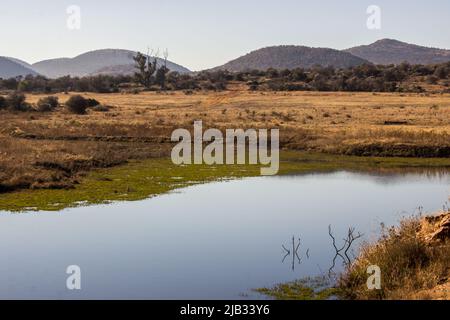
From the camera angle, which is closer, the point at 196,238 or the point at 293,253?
the point at 293,253

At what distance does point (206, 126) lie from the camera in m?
52.5

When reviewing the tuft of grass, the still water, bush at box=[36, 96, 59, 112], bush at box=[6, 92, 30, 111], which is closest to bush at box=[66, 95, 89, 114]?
bush at box=[36, 96, 59, 112]

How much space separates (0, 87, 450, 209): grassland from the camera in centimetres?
3074

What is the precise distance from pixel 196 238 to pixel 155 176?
12.7m

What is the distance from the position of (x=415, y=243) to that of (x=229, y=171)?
19.8 m

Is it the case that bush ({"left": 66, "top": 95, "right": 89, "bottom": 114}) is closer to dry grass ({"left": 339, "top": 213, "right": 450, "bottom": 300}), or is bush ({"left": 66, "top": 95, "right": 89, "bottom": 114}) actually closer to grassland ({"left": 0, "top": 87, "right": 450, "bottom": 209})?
grassland ({"left": 0, "top": 87, "right": 450, "bottom": 209})

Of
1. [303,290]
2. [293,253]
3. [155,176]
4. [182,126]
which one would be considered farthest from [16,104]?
[303,290]

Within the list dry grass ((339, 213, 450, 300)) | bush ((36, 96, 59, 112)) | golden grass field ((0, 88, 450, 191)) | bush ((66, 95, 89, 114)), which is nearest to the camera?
dry grass ((339, 213, 450, 300))

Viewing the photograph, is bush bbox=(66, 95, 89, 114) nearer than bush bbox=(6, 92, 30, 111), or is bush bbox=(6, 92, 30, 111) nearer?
bush bbox=(66, 95, 89, 114)

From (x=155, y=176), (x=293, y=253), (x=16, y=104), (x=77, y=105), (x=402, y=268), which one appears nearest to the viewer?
(x=402, y=268)

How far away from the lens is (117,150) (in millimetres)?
41812

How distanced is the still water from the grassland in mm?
3131

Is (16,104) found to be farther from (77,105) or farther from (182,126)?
(182,126)
